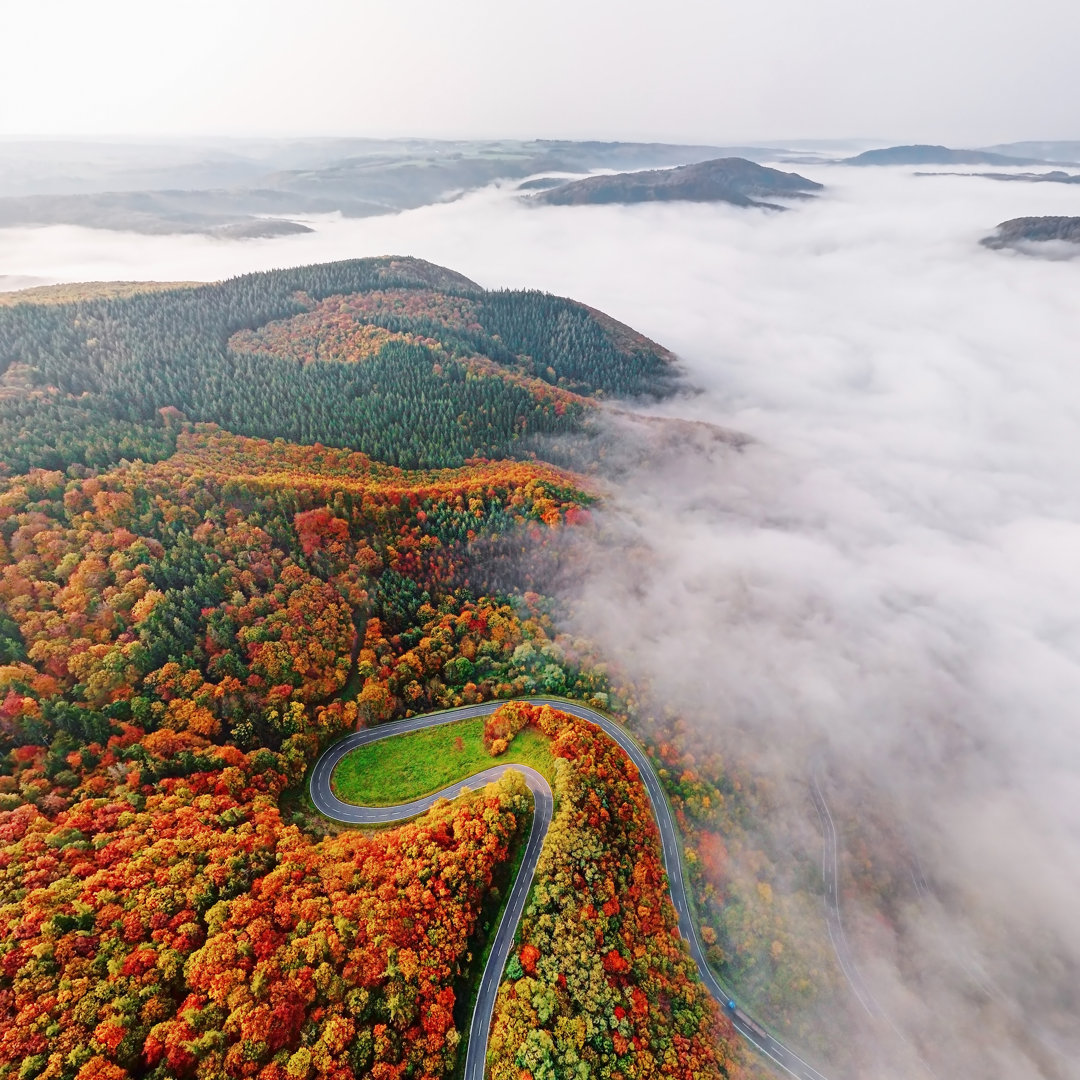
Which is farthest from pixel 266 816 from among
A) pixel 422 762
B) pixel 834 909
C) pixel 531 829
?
pixel 834 909

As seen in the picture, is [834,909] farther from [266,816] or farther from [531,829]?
[266,816]

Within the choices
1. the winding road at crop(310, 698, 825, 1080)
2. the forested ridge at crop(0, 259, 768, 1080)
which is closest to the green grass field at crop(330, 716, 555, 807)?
the winding road at crop(310, 698, 825, 1080)

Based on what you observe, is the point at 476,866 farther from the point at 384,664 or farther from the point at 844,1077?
the point at 844,1077

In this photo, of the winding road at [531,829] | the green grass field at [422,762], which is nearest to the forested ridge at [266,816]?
the winding road at [531,829]

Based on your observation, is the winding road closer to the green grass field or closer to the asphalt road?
the green grass field

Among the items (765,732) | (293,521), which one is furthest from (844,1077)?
(293,521)

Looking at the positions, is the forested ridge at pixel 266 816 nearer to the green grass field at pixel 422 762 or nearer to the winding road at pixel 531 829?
the winding road at pixel 531 829

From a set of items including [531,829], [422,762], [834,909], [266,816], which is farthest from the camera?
[834,909]
